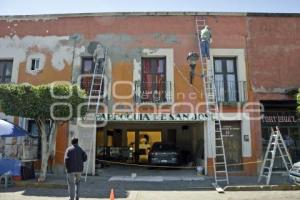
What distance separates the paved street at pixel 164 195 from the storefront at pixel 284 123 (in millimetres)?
5322

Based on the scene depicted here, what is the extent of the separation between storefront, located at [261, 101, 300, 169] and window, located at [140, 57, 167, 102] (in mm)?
5068

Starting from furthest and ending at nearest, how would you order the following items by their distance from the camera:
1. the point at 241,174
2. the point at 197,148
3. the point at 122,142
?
the point at 122,142 → the point at 197,148 → the point at 241,174

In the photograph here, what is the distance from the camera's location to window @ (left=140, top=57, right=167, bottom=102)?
53.7ft

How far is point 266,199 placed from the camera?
10453mm

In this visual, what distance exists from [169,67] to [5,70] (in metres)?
8.26

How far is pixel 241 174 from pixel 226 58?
5.61 metres

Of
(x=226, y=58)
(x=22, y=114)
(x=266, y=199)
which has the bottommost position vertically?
(x=266, y=199)

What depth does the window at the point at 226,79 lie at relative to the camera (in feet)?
54.6

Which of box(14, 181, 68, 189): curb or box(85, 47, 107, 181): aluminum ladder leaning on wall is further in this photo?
box(85, 47, 107, 181): aluminum ladder leaning on wall

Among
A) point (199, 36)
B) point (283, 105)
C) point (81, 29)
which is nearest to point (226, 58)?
point (199, 36)

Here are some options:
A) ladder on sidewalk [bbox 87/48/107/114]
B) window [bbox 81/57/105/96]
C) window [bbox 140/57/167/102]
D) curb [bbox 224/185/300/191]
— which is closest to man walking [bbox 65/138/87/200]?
curb [bbox 224/185/300/191]

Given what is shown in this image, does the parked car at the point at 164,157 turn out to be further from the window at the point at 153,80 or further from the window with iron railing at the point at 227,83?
the window with iron railing at the point at 227,83

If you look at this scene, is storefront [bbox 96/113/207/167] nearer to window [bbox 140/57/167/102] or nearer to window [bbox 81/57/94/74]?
window [bbox 140/57/167/102]

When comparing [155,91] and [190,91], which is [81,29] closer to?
[155,91]
